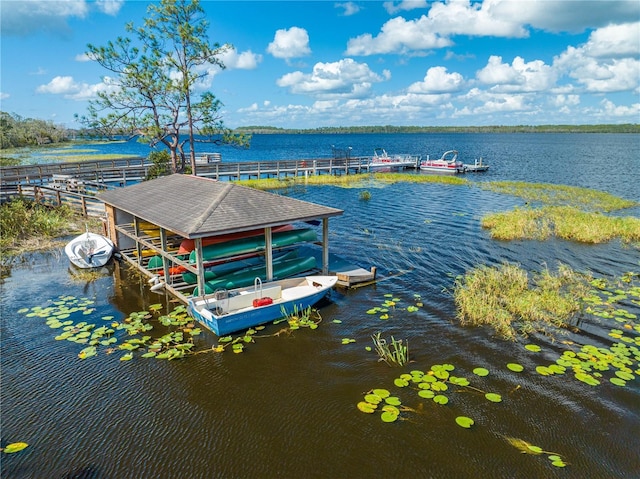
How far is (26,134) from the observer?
80750 mm

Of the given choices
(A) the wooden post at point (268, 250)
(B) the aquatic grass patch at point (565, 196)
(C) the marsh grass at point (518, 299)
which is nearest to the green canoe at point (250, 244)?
(A) the wooden post at point (268, 250)

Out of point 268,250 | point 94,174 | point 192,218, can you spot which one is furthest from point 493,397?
point 94,174

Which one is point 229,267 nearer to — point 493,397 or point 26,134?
point 493,397

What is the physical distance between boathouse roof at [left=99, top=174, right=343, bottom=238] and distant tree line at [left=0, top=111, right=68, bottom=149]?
2989 inches

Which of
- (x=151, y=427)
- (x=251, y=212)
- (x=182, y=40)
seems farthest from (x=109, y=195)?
(x=182, y=40)

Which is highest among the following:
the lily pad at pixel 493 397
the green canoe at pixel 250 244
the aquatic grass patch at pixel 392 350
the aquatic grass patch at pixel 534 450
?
the green canoe at pixel 250 244

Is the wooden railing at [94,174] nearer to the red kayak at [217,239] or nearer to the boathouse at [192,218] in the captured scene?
the boathouse at [192,218]

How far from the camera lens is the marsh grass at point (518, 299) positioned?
33.1ft

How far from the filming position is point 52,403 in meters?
7.10

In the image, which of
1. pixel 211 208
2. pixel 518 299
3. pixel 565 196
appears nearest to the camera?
pixel 211 208

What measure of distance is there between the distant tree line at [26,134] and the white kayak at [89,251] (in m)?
73.6

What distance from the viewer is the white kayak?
531 inches

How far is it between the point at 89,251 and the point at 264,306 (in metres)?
7.70

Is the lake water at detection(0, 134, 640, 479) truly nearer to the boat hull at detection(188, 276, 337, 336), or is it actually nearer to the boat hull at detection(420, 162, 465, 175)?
the boat hull at detection(188, 276, 337, 336)
